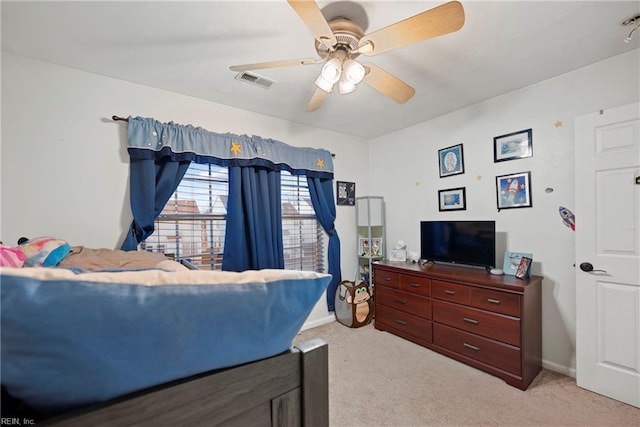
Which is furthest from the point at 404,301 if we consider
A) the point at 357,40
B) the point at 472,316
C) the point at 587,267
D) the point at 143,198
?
the point at 143,198

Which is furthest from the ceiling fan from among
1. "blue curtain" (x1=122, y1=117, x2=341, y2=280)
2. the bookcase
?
the bookcase

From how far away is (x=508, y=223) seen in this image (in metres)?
2.45

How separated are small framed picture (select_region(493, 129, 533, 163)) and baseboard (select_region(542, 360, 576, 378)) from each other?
1.76 m

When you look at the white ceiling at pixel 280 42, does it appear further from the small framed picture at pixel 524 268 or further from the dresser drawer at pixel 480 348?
the dresser drawer at pixel 480 348

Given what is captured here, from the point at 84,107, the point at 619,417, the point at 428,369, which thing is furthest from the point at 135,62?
the point at 619,417

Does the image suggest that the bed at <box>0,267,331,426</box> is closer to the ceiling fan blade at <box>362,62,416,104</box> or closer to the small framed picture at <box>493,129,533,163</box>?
the ceiling fan blade at <box>362,62,416,104</box>

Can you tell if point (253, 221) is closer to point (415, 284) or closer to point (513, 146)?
point (415, 284)

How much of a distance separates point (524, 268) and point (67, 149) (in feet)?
12.2

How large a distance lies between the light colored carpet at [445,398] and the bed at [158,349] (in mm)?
1414

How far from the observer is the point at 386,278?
117 inches

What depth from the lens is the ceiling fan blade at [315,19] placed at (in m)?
1.11

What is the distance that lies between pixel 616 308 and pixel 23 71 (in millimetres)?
4434

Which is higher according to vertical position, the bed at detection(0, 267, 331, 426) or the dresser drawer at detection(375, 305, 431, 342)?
the bed at detection(0, 267, 331, 426)

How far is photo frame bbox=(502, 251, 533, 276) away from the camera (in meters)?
2.28
